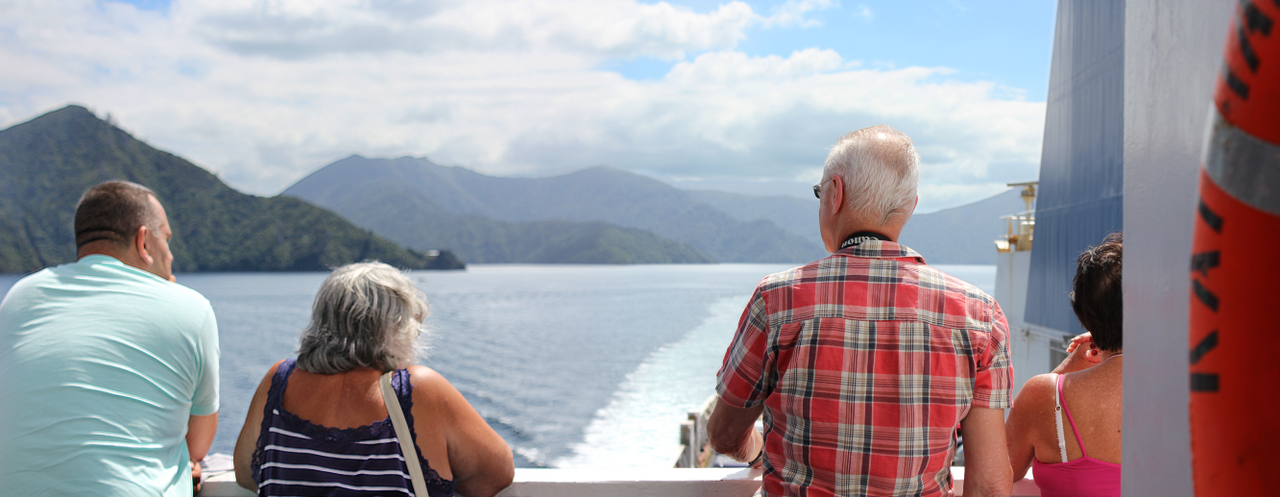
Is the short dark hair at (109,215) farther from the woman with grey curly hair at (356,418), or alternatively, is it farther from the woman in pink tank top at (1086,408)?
the woman in pink tank top at (1086,408)

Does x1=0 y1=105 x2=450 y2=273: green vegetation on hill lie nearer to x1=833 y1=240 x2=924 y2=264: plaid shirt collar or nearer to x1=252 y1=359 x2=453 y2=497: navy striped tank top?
x1=252 y1=359 x2=453 y2=497: navy striped tank top

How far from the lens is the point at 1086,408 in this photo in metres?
1.83

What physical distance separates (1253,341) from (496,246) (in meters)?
177

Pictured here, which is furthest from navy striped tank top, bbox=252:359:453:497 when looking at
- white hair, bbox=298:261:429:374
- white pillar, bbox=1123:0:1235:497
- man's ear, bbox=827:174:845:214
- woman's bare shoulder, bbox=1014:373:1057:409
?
white pillar, bbox=1123:0:1235:497

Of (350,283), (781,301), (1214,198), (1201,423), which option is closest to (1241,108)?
(1214,198)

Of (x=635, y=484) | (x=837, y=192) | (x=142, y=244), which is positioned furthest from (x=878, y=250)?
(x=142, y=244)

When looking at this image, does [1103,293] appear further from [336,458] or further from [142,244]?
[142,244]

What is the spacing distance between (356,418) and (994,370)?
1.68m

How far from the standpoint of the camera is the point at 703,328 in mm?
37125

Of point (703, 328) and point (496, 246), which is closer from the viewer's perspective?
point (703, 328)

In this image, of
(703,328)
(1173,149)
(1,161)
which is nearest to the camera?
(1173,149)

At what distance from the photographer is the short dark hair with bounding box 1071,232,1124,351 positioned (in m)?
1.82

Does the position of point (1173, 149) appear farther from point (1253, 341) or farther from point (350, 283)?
point (350, 283)

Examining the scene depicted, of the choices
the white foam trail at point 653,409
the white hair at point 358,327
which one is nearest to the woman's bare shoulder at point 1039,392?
the white hair at point 358,327
